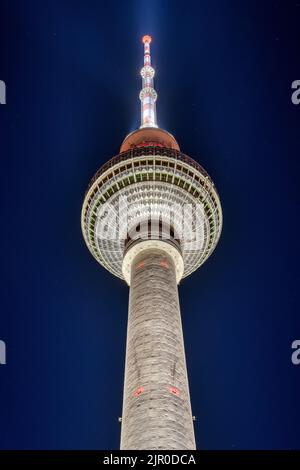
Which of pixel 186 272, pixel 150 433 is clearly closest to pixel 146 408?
pixel 150 433

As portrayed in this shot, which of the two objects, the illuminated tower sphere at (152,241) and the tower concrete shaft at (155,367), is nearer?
the tower concrete shaft at (155,367)

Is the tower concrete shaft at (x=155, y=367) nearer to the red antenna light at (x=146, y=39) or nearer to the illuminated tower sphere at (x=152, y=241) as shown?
the illuminated tower sphere at (x=152, y=241)

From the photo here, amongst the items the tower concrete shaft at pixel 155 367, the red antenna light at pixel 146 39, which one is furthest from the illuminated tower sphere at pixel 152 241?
the red antenna light at pixel 146 39

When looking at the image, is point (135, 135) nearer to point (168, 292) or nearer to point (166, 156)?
point (166, 156)

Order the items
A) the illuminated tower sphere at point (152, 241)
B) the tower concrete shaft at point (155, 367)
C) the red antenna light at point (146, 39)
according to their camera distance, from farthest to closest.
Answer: the red antenna light at point (146, 39) → the illuminated tower sphere at point (152, 241) → the tower concrete shaft at point (155, 367)

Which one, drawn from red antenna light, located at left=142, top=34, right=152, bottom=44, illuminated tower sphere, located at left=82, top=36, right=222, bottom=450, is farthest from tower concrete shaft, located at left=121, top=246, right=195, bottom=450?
red antenna light, located at left=142, top=34, right=152, bottom=44

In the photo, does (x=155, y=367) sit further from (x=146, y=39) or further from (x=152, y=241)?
(x=146, y=39)

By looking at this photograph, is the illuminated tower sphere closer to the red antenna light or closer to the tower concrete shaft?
the tower concrete shaft
